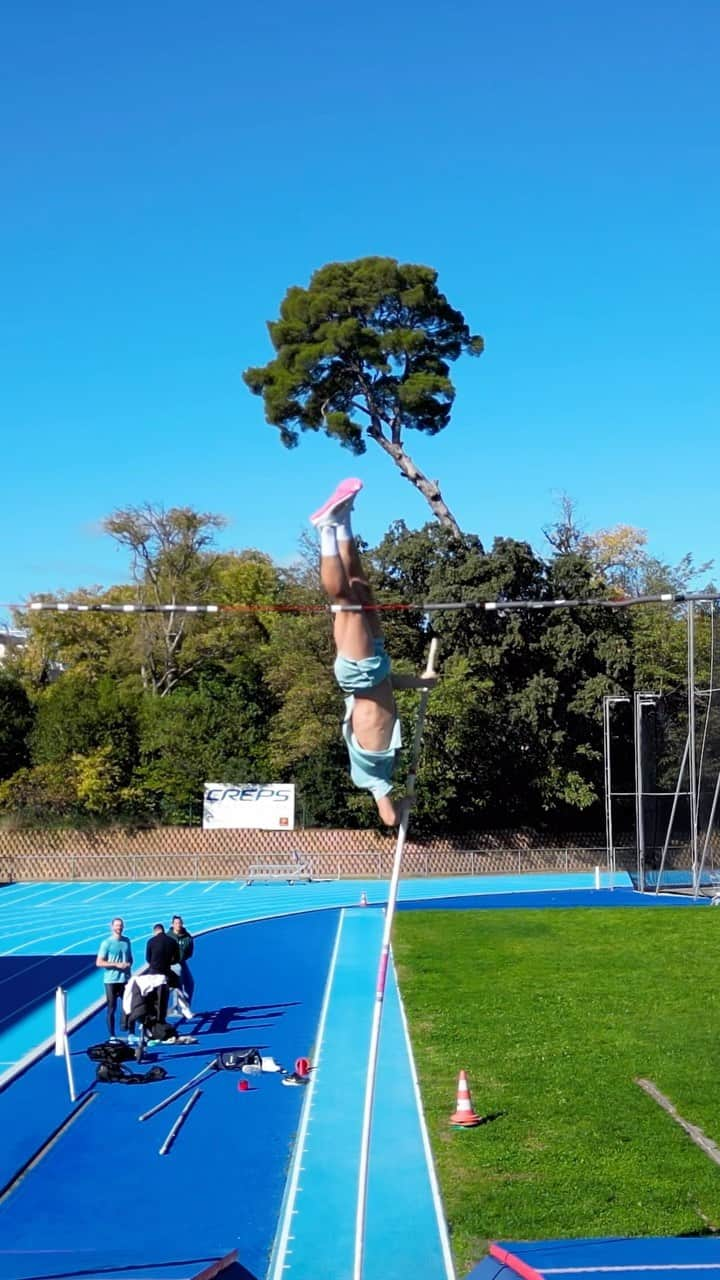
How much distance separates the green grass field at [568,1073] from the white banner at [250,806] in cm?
1401

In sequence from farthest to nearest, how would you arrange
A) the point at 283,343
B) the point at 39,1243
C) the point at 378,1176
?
1. the point at 283,343
2. the point at 378,1176
3. the point at 39,1243

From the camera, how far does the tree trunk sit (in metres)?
37.9

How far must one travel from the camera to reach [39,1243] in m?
7.93

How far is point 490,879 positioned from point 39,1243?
98.8 feet

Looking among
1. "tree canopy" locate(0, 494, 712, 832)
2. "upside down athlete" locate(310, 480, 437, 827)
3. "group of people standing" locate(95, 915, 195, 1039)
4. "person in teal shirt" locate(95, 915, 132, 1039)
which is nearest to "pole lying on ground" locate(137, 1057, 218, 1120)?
"group of people standing" locate(95, 915, 195, 1039)

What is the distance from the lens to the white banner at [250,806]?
36.8 metres

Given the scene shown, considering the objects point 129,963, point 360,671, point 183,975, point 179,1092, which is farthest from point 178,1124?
point 360,671

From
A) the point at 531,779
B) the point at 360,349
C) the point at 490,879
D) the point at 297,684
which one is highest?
the point at 360,349

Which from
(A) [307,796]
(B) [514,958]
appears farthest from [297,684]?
(B) [514,958]

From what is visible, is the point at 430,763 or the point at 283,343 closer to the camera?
the point at 283,343

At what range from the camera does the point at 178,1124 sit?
35.0 feet

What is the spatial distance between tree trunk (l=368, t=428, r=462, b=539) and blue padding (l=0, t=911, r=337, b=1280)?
24.4 meters

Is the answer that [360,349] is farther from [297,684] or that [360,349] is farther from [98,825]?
[98,825]

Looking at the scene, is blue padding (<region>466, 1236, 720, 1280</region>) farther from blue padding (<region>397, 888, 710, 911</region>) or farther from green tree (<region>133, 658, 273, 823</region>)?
green tree (<region>133, 658, 273, 823</region>)
